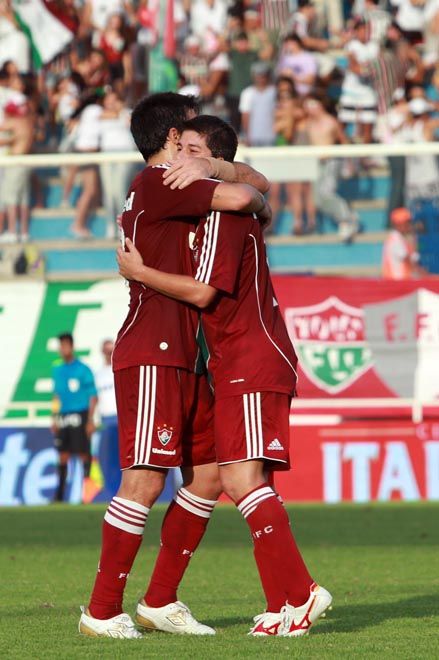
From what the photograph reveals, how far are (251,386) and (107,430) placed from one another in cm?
1294

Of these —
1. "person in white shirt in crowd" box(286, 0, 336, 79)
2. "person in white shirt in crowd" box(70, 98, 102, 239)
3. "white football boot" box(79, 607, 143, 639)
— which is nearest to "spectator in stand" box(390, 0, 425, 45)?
"person in white shirt in crowd" box(286, 0, 336, 79)

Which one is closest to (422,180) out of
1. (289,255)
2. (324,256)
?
(324,256)

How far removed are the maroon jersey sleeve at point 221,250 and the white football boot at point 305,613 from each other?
1364 mm

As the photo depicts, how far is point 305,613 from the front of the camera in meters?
6.32

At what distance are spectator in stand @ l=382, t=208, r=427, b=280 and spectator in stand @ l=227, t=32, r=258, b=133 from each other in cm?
415

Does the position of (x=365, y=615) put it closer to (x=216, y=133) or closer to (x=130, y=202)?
(x=130, y=202)

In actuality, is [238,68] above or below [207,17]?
below

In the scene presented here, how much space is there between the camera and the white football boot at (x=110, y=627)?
6477mm

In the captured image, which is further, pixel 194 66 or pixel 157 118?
pixel 194 66

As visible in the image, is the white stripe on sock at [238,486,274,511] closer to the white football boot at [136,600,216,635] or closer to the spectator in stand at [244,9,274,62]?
the white football boot at [136,600,216,635]

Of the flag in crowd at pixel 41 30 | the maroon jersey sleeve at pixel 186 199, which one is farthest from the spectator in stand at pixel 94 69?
the maroon jersey sleeve at pixel 186 199

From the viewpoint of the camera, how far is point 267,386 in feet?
21.2

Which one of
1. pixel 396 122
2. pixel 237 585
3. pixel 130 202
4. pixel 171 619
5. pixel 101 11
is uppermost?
pixel 101 11

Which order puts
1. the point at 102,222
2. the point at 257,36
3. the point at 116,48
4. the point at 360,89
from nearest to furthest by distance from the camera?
1. the point at 102,222
2. the point at 360,89
3. the point at 257,36
4. the point at 116,48
